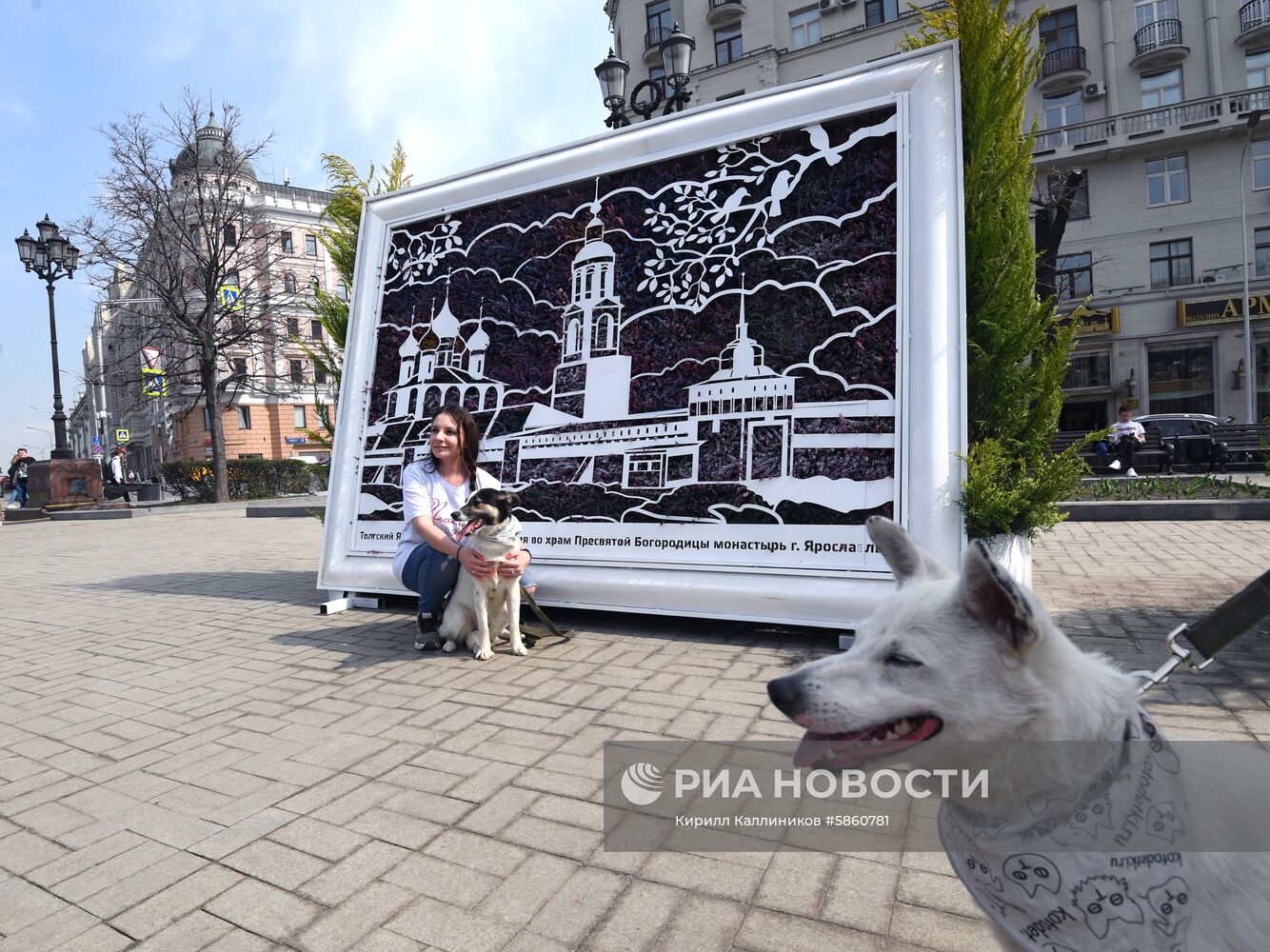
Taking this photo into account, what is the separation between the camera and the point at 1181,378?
2984 cm

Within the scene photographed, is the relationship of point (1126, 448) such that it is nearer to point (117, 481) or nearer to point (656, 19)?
point (656, 19)

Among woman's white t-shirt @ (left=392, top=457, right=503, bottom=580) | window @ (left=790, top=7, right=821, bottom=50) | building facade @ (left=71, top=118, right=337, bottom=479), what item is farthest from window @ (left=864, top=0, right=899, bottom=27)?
woman's white t-shirt @ (left=392, top=457, right=503, bottom=580)

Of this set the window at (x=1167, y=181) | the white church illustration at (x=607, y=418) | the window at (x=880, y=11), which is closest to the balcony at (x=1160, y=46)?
the window at (x=1167, y=181)

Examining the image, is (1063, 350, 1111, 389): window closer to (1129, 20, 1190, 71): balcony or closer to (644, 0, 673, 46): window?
(1129, 20, 1190, 71): balcony

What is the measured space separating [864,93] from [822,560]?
3070mm

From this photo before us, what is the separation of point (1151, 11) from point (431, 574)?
40353 mm

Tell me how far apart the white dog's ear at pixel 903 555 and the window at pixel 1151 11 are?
4042cm

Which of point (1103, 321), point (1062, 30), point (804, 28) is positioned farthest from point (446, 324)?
point (1062, 30)

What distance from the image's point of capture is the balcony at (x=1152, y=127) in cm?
2838

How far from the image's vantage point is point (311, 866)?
7.72ft

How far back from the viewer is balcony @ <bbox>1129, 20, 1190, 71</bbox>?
96.3 ft

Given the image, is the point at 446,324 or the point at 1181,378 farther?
the point at 1181,378

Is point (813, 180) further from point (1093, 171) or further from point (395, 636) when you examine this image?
point (1093, 171)

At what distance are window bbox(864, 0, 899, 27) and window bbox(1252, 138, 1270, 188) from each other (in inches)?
623
